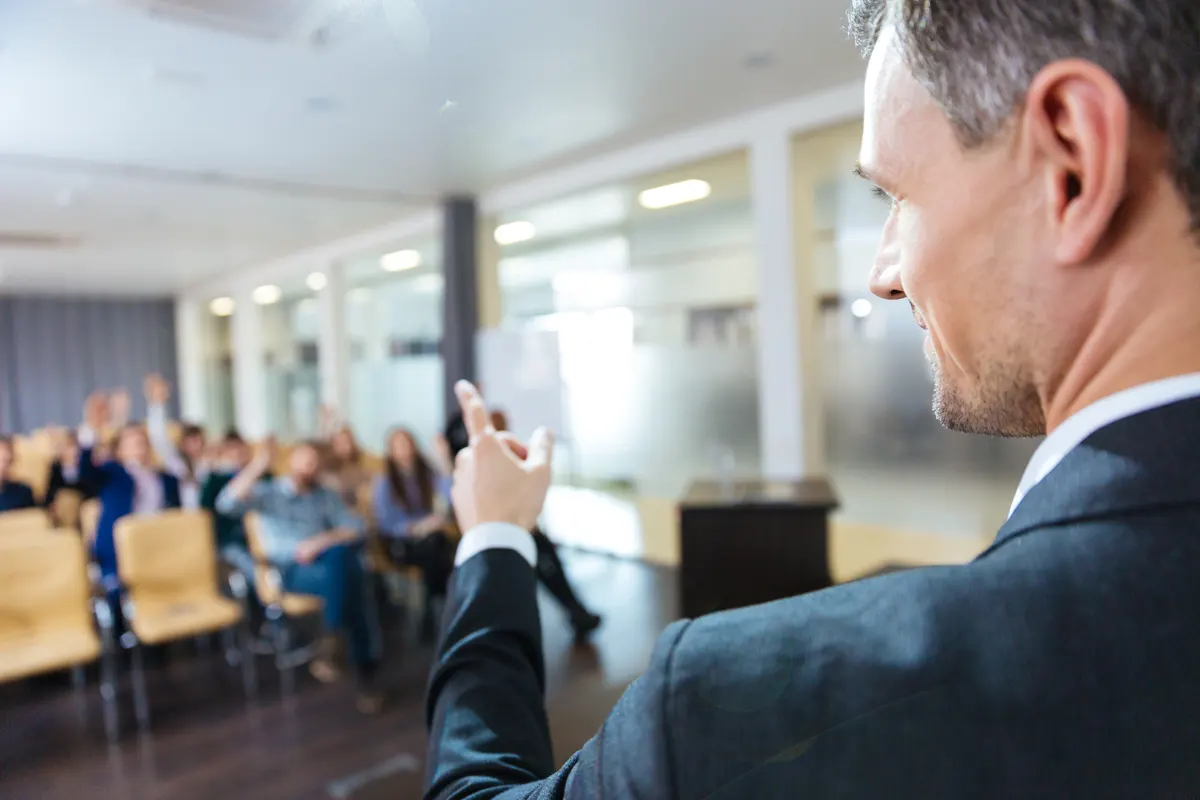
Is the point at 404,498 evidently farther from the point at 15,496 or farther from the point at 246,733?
the point at 15,496

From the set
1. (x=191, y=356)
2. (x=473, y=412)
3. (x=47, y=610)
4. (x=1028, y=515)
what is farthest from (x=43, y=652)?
(x=191, y=356)

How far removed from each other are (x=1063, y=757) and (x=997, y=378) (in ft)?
0.54

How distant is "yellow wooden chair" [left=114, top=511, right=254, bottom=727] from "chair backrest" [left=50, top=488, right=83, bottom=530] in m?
0.96

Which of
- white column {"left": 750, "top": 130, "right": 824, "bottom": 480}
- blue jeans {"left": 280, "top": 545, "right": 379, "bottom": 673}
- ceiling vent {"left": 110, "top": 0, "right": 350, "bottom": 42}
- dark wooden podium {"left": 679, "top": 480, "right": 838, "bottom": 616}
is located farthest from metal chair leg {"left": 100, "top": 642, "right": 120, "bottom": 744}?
white column {"left": 750, "top": 130, "right": 824, "bottom": 480}

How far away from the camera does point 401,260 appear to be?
5.07 metres

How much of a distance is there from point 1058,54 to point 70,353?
6992 millimetres

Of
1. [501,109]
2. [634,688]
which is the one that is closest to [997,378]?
[634,688]

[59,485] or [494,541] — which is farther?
[59,485]

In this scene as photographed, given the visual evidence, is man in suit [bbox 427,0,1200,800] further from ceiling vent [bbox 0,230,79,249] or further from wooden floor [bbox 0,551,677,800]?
ceiling vent [bbox 0,230,79,249]

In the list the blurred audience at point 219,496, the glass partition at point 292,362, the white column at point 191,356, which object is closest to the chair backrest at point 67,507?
the blurred audience at point 219,496

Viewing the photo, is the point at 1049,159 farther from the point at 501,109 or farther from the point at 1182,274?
the point at 501,109

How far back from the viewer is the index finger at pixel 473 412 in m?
0.63

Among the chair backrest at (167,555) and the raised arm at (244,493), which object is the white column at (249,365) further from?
the chair backrest at (167,555)

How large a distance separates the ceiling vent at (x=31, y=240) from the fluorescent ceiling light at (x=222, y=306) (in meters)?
2.46
